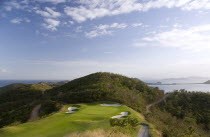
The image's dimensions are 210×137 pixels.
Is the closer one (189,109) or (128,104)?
(128,104)

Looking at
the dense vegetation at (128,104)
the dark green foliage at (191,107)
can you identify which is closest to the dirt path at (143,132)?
the dense vegetation at (128,104)

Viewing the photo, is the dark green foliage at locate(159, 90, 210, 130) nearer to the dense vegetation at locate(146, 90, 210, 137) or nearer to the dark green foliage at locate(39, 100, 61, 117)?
the dense vegetation at locate(146, 90, 210, 137)

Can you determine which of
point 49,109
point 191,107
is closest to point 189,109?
point 191,107

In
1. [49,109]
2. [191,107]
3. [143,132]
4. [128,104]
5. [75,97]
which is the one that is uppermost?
[143,132]

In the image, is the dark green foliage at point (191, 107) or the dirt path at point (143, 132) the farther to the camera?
the dark green foliage at point (191, 107)

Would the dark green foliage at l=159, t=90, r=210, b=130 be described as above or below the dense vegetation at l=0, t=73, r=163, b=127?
below

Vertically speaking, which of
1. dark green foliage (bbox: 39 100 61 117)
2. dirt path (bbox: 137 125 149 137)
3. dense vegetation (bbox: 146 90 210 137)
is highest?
dirt path (bbox: 137 125 149 137)

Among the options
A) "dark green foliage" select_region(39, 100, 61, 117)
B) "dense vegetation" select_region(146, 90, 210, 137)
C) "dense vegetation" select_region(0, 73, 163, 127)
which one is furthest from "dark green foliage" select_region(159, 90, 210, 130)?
"dark green foliage" select_region(39, 100, 61, 117)

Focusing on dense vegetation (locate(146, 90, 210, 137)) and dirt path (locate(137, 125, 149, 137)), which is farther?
dense vegetation (locate(146, 90, 210, 137))

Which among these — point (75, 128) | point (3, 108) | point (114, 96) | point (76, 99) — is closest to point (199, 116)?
point (114, 96)

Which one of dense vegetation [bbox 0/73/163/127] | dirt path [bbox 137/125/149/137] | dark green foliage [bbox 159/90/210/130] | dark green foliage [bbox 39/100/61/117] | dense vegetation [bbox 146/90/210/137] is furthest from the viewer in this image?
dark green foliage [bbox 159/90/210/130]

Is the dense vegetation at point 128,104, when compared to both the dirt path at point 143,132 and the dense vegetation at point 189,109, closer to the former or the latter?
the dense vegetation at point 189,109

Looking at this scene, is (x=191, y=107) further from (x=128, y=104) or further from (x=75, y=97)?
(x=75, y=97)

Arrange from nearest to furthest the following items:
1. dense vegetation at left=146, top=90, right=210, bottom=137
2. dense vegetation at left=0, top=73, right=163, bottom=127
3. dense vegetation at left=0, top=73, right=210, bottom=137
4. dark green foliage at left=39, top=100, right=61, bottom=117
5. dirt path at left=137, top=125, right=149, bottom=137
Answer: dirt path at left=137, top=125, right=149, bottom=137 < dark green foliage at left=39, top=100, right=61, bottom=117 < dense vegetation at left=0, top=73, right=210, bottom=137 < dense vegetation at left=0, top=73, right=163, bottom=127 < dense vegetation at left=146, top=90, right=210, bottom=137
